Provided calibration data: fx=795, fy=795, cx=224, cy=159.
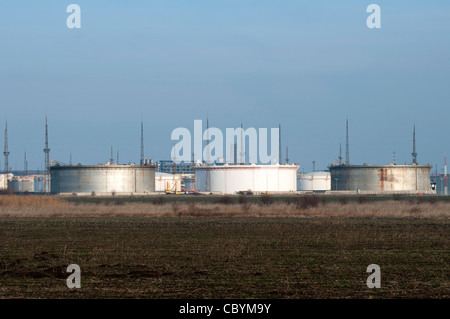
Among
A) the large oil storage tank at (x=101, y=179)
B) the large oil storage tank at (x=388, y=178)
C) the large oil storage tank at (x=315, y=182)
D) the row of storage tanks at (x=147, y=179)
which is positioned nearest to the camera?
the large oil storage tank at (x=101, y=179)

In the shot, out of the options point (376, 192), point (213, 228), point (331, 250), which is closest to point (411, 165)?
point (376, 192)

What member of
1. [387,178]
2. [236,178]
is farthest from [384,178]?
[236,178]

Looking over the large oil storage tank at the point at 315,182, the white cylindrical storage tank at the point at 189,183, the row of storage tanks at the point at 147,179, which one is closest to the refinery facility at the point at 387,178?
the row of storage tanks at the point at 147,179

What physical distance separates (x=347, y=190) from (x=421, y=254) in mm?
130754

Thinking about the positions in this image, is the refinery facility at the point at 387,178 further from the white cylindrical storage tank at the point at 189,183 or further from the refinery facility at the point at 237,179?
the white cylindrical storage tank at the point at 189,183

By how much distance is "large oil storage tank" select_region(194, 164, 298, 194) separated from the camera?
495ft

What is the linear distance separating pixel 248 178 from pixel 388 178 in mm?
27030

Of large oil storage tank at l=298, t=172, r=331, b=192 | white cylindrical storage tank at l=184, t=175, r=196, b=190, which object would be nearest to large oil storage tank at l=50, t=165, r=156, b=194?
white cylindrical storage tank at l=184, t=175, r=196, b=190

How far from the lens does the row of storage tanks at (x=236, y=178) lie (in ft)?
488

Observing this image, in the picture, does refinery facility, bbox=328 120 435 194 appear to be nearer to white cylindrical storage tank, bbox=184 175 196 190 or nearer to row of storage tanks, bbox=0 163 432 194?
row of storage tanks, bbox=0 163 432 194

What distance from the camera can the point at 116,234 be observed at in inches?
1484

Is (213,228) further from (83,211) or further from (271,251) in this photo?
(83,211)

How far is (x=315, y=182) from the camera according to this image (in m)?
189

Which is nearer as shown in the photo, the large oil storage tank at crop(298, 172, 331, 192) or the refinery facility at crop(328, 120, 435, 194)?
the refinery facility at crop(328, 120, 435, 194)
